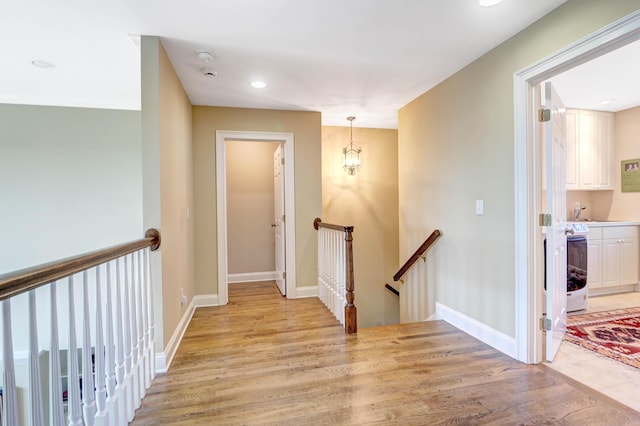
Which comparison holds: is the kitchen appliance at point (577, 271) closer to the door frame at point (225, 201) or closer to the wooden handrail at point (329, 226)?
the wooden handrail at point (329, 226)

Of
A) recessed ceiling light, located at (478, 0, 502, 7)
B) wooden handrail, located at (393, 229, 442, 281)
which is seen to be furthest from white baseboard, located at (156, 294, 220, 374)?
recessed ceiling light, located at (478, 0, 502, 7)

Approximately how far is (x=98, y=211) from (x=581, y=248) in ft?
18.4

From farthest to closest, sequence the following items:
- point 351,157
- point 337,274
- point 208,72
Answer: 1. point 351,157
2. point 337,274
3. point 208,72

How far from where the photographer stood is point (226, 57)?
8.16ft

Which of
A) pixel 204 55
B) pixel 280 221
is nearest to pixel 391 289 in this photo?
pixel 280 221

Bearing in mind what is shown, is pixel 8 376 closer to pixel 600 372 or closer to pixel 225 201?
pixel 225 201

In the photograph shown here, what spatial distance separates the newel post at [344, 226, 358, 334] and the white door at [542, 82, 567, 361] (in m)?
1.45

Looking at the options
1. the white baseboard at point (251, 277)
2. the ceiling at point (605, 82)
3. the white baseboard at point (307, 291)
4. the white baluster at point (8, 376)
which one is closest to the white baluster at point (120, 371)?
the white baluster at point (8, 376)

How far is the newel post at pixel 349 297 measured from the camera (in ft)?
8.86

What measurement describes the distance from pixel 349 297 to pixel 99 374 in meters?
1.84

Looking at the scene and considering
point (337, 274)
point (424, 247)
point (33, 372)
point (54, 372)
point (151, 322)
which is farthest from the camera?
point (424, 247)

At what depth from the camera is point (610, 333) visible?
2.76 meters

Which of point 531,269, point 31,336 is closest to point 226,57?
point 31,336

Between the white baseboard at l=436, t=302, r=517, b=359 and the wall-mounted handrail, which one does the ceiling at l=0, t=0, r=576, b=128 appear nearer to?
the wall-mounted handrail
